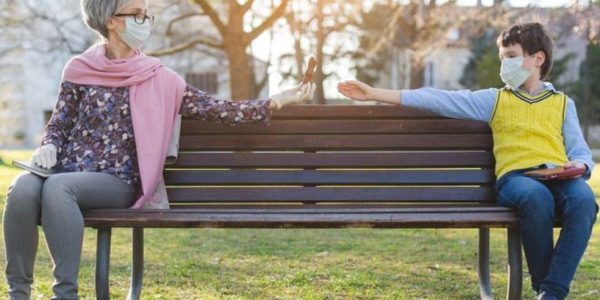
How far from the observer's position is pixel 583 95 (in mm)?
34000

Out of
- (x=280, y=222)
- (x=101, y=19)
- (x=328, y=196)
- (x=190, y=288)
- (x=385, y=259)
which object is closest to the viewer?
(x=280, y=222)

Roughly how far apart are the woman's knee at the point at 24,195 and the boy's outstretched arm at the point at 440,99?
1.57 metres

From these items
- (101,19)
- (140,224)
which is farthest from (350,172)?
(101,19)

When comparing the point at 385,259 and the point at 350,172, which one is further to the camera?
the point at 385,259

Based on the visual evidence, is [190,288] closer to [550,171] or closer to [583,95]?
[550,171]

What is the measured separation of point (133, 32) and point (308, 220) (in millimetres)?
1278

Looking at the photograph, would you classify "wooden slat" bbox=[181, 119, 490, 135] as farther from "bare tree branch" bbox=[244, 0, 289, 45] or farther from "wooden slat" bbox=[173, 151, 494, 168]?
"bare tree branch" bbox=[244, 0, 289, 45]

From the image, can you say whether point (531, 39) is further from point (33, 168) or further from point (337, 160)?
point (33, 168)

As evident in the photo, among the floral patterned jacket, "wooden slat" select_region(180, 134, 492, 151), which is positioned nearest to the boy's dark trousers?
"wooden slat" select_region(180, 134, 492, 151)

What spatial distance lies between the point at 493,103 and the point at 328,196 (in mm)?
977

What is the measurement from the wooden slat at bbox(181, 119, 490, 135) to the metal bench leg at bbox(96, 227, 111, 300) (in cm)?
79

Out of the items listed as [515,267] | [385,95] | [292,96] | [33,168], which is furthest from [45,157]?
[515,267]

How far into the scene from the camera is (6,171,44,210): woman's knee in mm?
3600

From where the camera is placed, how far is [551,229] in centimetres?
375
